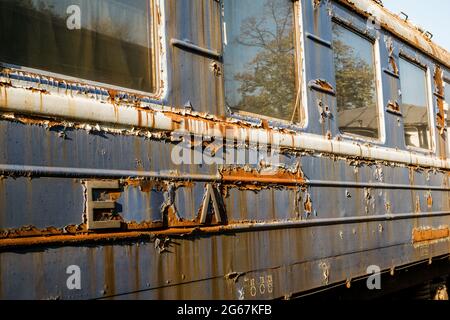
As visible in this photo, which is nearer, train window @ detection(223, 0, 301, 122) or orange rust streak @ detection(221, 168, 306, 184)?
orange rust streak @ detection(221, 168, 306, 184)

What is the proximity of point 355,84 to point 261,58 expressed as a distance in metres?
1.11

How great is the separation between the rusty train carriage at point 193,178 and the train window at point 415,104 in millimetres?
397

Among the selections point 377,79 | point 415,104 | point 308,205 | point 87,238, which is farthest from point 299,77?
point 415,104

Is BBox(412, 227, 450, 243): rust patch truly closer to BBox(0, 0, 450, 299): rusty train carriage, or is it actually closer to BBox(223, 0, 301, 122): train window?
BBox(0, 0, 450, 299): rusty train carriage

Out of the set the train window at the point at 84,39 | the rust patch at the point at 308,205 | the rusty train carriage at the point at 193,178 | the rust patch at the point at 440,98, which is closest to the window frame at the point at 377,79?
the rusty train carriage at the point at 193,178

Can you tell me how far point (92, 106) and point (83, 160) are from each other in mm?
201

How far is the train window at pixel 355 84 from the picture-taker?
11.2ft

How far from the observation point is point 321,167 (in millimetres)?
2951

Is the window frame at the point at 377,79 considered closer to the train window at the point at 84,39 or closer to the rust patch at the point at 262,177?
the rust patch at the point at 262,177

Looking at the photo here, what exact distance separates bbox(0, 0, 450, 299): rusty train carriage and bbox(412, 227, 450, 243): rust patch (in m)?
0.12

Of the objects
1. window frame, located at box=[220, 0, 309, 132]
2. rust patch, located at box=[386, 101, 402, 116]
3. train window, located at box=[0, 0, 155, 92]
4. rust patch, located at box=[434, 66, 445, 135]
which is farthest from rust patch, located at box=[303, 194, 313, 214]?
rust patch, located at box=[434, 66, 445, 135]

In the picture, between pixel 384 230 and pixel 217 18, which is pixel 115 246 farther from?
pixel 384 230

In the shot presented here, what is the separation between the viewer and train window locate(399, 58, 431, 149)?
425 centimetres

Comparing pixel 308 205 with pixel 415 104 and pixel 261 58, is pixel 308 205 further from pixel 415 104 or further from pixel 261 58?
pixel 415 104
